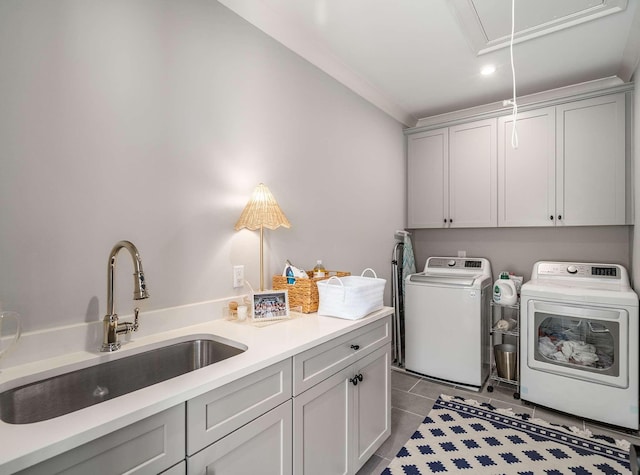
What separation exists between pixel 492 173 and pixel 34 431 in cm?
350

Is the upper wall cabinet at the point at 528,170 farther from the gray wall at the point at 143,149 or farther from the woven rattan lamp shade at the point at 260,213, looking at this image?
the woven rattan lamp shade at the point at 260,213

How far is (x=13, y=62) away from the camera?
3.64 ft

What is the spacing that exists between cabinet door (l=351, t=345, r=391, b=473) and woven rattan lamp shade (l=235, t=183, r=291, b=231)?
857mm

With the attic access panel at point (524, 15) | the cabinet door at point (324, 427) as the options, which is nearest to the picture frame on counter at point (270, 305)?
the cabinet door at point (324, 427)

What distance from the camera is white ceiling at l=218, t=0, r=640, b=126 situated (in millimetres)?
1962

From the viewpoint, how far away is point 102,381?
1177 millimetres

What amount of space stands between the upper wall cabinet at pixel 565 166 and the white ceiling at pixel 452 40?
0.97ft

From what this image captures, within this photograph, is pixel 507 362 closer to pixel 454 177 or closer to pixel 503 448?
pixel 503 448

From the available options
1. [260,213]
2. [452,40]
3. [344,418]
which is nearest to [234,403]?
[344,418]

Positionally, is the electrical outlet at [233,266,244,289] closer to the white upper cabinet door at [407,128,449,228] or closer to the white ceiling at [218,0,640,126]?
the white ceiling at [218,0,640,126]

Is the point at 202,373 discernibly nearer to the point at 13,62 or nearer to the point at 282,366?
the point at 282,366

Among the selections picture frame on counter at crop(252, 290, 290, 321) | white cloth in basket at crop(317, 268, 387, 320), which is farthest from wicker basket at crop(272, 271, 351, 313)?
picture frame on counter at crop(252, 290, 290, 321)

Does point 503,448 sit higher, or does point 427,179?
point 427,179

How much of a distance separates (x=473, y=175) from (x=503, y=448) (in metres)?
2.30
